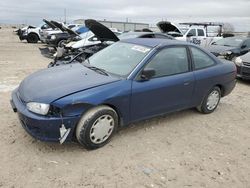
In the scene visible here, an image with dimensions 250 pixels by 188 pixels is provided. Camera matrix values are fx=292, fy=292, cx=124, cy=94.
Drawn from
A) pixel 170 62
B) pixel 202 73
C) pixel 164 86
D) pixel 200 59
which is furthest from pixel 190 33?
pixel 164 86

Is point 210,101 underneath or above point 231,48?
underneath

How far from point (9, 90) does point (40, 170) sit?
387cm

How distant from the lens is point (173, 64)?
16.1ft

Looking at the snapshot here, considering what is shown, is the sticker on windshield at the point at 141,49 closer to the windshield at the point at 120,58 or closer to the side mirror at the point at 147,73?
the windshield at the point at 120,58

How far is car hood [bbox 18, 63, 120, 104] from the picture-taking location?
3771mm

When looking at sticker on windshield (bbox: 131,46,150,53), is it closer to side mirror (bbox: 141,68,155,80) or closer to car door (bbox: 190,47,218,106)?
side mirror (bbox: 141,68,155,80)

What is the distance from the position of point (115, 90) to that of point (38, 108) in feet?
3.44

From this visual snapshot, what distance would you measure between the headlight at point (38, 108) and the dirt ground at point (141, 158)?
1.95 ft

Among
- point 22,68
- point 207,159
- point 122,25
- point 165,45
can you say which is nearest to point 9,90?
point 22,68

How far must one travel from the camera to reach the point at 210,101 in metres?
5.73

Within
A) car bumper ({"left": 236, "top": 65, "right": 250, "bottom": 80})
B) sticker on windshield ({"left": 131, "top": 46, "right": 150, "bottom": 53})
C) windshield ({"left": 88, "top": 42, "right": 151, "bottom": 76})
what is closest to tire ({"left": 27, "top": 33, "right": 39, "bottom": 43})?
car bumper ({"left": 236, "top": 65, "right": 250, "bottom": 80})

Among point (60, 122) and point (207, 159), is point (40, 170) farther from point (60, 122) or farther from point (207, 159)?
point (207, 159)

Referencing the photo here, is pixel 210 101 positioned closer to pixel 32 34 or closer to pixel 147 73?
pixel 147 73

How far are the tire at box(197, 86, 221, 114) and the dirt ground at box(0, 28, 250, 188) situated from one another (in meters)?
0.42
